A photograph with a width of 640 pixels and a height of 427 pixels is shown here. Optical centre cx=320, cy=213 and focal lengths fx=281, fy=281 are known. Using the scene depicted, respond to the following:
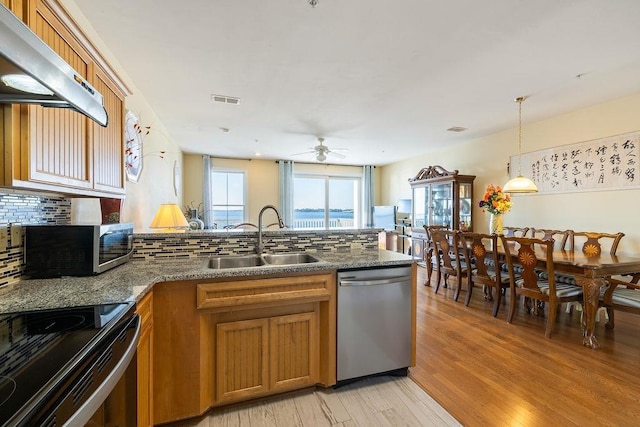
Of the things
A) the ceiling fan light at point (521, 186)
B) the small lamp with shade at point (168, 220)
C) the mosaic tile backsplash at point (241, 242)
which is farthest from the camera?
the ceiling fan light at point (521, 186)

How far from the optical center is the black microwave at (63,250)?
1.50m

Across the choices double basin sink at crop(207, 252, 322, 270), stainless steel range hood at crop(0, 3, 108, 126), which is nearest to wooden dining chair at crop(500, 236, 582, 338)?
double basin sink at crop(207, 252, 322, 270)

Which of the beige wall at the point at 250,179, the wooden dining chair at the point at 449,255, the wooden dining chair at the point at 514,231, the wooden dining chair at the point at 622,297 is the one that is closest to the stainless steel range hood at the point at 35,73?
the wooden dining chair at the point at 449,255

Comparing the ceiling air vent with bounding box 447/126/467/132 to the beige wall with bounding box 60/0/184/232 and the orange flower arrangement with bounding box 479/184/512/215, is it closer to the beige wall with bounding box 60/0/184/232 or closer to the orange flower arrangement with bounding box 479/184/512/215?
the orange flower arrangement with bounding box 479/184/512/215

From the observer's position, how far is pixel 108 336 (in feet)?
3.14

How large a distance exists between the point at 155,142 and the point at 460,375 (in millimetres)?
4353

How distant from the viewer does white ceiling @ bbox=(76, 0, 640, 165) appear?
72.2 inches

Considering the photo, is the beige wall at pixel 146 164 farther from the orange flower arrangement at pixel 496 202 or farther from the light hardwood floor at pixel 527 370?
the orange flower arrangement at pixel 496 202

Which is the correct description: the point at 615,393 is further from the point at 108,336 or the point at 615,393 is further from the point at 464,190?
the point at 464,190

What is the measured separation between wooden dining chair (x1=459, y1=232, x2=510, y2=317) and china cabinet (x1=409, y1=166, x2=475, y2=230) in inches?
55.9

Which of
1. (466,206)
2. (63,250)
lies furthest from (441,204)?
(63,250)

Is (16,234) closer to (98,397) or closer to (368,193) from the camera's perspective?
(98,397)

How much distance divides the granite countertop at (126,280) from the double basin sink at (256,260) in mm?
95

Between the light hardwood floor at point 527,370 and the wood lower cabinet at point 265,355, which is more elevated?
the wood lower cabinet at point 265,355
